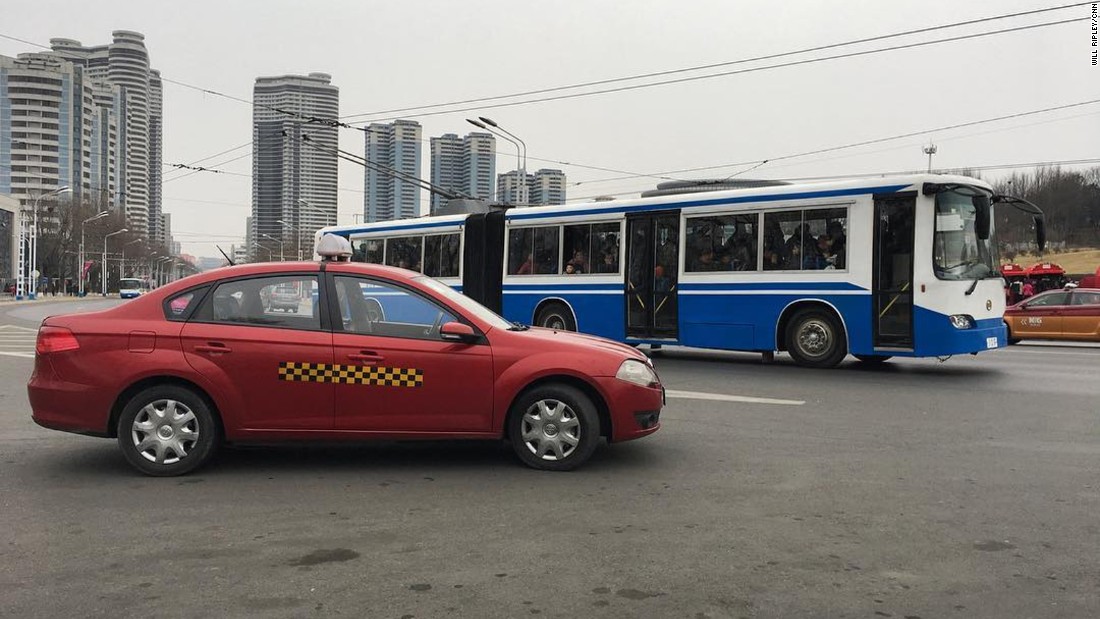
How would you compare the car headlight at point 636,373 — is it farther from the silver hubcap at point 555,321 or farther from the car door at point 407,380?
the silver hubcap at point 555,321

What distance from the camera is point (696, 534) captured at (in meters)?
4.49

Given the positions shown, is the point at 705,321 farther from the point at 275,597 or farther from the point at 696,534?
the point at 275,597

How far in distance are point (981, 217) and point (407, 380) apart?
9353 millimetres

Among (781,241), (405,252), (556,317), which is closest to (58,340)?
(781,241)

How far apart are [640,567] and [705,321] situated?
1011 centimetres

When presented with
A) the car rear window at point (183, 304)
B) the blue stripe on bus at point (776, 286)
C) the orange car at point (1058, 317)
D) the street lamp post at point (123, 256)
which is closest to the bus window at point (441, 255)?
the blue stripe on bus at point (776, 286)

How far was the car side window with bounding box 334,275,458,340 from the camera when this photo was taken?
19.3ft

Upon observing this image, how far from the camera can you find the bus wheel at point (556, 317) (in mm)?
15695

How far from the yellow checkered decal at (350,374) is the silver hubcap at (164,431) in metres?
0.71

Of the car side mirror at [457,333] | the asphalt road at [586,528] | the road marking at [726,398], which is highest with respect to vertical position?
the car side mirror at [457,333]

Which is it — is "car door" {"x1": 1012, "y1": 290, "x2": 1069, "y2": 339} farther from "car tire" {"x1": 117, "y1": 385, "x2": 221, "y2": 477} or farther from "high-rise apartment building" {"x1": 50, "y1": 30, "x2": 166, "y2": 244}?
"high-rise apartment building" {"x1": 50, "y1": 30, "x2": 166, "y2": 244}

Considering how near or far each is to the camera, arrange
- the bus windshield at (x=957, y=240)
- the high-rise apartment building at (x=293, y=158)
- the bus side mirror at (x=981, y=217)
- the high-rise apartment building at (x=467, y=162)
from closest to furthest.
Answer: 1. the bus side mirror at (x=981, y=217)
2. the bus windshield at (x=957, y=240)
3. the high-rise apartment building at (x=293, y=158)
4. the high-rise apartment building at (x=467, y=162)

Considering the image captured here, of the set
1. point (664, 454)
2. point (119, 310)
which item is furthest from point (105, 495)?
point (664, 454)

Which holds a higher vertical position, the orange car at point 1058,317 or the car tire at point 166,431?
the orange car at point 1058,317
